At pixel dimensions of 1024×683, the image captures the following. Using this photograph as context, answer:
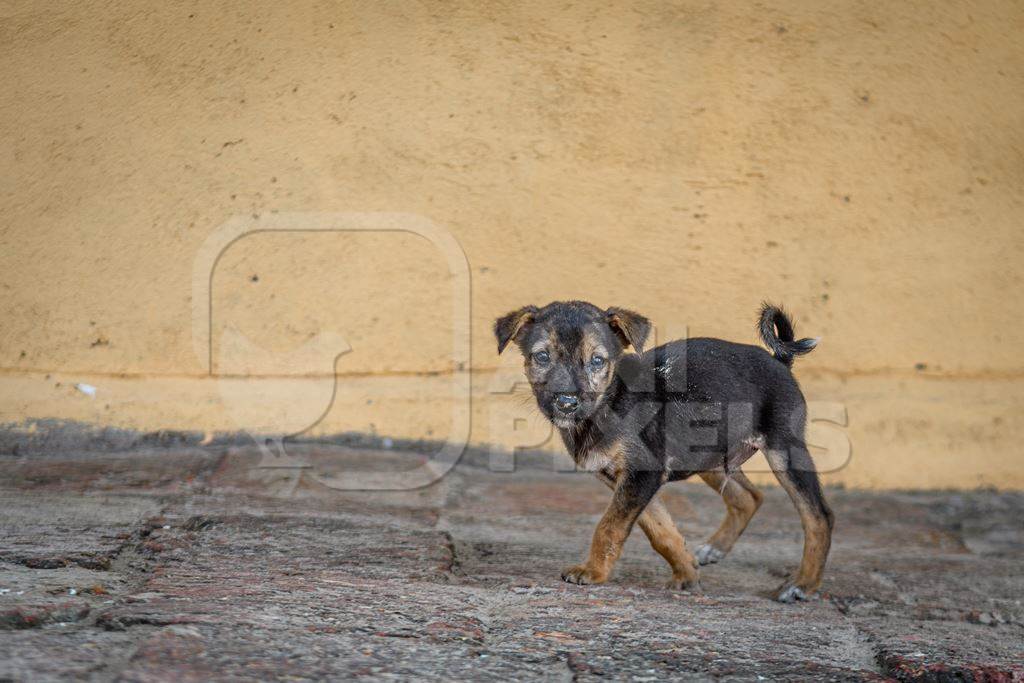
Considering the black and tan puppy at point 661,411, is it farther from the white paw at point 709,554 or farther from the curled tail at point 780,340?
A: the white paw at point 709,554

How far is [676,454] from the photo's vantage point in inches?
195

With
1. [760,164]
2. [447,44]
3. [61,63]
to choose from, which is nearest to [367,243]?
[447,44]

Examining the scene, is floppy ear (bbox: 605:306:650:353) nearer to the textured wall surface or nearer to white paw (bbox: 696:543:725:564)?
white paw (bbox: 696:543:725:564)

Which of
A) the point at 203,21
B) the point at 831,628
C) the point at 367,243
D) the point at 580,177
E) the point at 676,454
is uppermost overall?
the point at 203,21

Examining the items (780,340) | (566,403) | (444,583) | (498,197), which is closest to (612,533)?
(566,403)

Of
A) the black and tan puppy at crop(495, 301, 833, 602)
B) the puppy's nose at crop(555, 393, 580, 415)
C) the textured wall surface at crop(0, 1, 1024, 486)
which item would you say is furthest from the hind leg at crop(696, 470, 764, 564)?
the textured wall surface at crop(0, 1, 1024, 486)

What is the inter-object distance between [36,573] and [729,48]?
15.5 ft

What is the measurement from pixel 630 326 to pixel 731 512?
1.12 m

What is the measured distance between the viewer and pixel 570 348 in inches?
194

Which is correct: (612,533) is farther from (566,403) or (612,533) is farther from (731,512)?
(731,512)

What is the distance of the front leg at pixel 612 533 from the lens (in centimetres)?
461

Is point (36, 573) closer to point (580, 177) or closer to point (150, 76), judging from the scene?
point (150, 76)

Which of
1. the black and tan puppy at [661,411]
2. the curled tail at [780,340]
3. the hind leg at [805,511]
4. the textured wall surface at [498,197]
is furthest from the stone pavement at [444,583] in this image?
the curled tail at [780,340]

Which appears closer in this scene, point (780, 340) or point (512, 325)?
point (512, 325)
